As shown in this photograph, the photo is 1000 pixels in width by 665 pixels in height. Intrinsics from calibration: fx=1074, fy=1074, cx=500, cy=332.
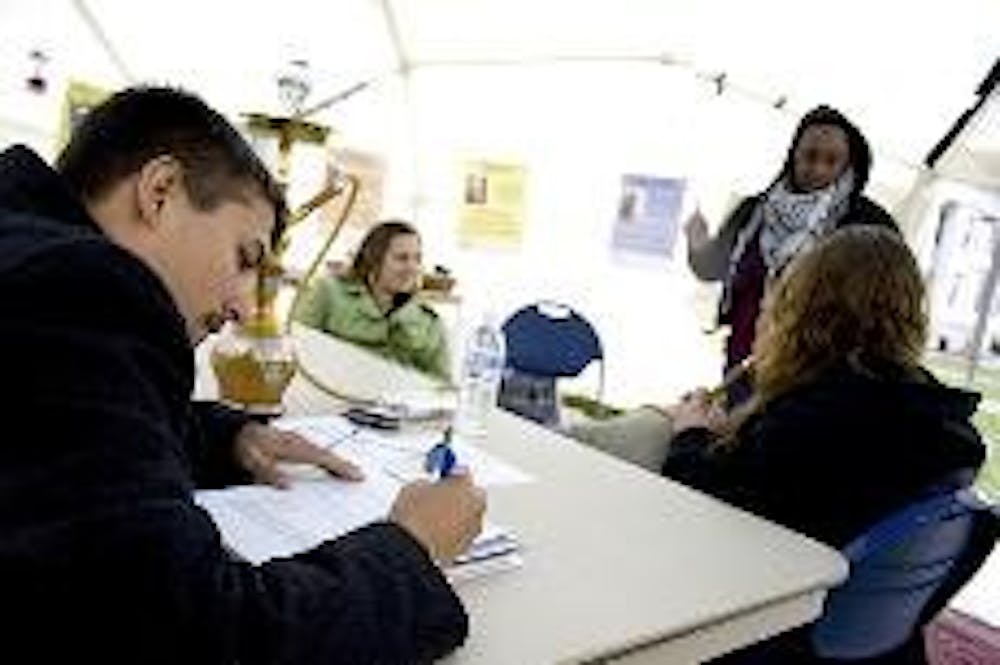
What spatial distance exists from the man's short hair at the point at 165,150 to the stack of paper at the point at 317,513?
322 millimetres

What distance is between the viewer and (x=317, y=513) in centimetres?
109

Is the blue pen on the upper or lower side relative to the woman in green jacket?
upper

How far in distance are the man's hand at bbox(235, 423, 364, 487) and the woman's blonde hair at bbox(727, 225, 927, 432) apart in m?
0.71

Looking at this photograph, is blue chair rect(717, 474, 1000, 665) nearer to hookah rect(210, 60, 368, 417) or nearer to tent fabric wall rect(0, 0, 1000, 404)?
hookah rect(210, 60, 368, 417)

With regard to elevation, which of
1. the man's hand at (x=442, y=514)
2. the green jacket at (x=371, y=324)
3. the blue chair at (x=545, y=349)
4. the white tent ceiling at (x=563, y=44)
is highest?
the white tent ceiling at (x=563, y=44)

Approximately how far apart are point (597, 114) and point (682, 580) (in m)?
3.38

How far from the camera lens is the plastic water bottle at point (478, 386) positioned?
169cm

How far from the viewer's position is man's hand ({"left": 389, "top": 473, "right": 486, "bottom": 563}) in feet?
3.01

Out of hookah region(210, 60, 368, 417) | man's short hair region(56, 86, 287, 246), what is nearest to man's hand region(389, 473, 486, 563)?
man's short hair region(56, 86, 287, 246)

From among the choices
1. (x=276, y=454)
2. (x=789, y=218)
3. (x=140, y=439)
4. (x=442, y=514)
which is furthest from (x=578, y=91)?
(x=140, y=439)

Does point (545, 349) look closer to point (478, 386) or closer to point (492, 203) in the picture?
point (492, 203)

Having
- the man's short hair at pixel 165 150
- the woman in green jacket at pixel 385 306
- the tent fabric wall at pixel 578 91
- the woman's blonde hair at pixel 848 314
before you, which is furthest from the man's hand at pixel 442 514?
the tent fabric wall at pixel 578 91

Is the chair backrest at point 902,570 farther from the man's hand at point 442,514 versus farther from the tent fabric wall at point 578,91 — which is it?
the tent fabric wall at point 578,91

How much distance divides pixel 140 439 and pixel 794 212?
2556 mm
